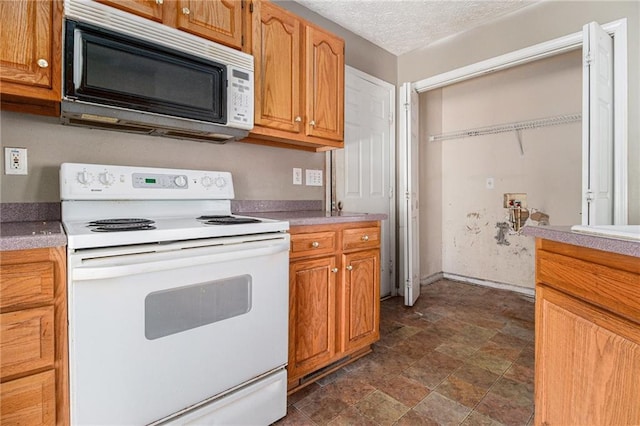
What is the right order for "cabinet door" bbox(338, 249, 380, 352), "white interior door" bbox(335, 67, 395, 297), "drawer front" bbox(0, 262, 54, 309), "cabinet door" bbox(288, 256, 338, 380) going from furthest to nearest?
"white interior door" bbox(335, 67, 395, 297) → "cabinet door" bbox(338, 249, 380, 352) → "cabinet door" bbox(288, 256, 338, 380) → "drawer front" bbox(0, 262, 54, 309)

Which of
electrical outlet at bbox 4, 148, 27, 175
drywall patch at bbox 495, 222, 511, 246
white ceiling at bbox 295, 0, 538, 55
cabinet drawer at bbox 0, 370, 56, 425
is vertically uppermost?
white ceiling at bbox 295, 0, 538, 55

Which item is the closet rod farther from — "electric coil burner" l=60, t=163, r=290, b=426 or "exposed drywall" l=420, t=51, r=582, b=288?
"electric coil burner" l=60, t=163, r=290, b=426

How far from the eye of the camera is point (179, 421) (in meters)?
1.21

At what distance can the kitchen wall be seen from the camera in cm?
144

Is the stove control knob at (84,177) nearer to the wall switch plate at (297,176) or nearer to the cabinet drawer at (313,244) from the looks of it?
the cabinet drawer at (313,244)

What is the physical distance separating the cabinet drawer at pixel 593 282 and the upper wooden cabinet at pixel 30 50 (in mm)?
1953

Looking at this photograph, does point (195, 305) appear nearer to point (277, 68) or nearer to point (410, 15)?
point (277, 68)

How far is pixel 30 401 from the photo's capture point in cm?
99

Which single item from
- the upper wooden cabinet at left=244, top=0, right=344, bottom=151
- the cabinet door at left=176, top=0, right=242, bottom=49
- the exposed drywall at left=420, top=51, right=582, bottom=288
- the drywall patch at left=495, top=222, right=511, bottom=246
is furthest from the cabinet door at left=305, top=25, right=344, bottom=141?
the drywall patch at left=495, top=222, right=511, bottom=246

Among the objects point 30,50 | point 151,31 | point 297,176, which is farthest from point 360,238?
point 30,50

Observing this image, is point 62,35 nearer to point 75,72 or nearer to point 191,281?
point 75,72

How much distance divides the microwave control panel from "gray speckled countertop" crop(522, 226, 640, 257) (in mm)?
1414

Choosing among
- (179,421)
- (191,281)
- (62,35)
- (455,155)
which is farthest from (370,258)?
(455,155)

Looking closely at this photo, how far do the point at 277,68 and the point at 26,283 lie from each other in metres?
1.54
